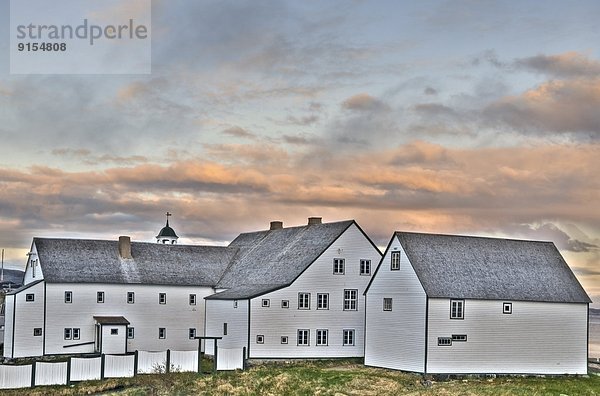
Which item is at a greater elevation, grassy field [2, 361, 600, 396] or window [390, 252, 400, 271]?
window [390, 252, 400, 271]

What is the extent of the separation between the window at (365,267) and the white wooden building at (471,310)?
4.51 metres

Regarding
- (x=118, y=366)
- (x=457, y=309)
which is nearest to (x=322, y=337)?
(x=457, y=309)

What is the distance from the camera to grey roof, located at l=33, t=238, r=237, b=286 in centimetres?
6266

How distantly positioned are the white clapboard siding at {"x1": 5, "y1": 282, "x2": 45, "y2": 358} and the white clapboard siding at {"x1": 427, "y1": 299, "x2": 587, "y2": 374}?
2548cm

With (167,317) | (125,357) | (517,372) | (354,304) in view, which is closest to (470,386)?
(517,372)

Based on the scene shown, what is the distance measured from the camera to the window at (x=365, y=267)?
61062 millimetres

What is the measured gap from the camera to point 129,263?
215 feet

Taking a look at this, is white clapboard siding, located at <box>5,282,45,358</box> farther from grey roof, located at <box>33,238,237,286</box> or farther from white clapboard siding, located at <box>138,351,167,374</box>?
white clapboard siding, located at <box>138,351,167,374</box>

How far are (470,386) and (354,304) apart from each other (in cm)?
1382

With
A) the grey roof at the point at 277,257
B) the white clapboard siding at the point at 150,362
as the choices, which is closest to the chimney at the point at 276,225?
the grey roof at the point at 277,257

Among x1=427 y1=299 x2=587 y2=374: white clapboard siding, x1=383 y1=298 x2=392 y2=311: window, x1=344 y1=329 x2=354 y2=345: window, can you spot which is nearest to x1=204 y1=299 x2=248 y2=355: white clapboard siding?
x1=344 y1=329 x2=354 y2=345: window

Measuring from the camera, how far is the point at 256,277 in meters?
63.2

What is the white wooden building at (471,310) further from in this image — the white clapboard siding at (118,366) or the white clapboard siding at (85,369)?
the white clapboard siding at (85,369)

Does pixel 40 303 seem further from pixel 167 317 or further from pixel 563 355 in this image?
pixel 563 355
